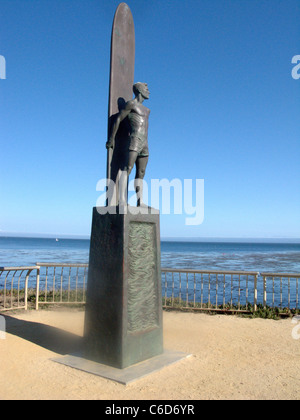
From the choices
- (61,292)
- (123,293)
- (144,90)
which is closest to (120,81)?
(144,90)

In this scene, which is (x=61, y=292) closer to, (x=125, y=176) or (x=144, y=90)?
(x=125, y=176)

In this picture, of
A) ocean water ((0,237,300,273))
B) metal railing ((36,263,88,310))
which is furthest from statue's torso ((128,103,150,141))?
ocean water ((0,237,300,273))

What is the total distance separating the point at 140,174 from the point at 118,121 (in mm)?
937

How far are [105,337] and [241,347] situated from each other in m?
2.58

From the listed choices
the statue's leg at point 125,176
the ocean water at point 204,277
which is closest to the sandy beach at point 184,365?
the ocean water at point 204,277

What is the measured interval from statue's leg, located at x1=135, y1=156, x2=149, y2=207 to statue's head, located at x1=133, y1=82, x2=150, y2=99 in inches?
39.8

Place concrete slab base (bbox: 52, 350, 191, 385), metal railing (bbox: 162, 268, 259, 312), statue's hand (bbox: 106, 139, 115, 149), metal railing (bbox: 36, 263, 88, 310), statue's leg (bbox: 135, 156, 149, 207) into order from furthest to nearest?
1. metal railing (bbox: 36, 263, 88, 310)
2. metal railing (bbox: 162, 268, 259, 312)
3. statue's leg (bbox: 135, 156, 149, 207)
4. statue's hand (bbox: 106, 139, 115, 149)
5. concrete slab base (bbox: 52, 350, 191, 385)

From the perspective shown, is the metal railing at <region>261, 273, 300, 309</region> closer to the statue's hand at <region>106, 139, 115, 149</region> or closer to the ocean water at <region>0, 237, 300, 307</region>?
the ocean water at <region>0, 237, 300, 307</region>

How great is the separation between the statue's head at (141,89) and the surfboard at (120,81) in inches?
10.8

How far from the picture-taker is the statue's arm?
5.46 metres

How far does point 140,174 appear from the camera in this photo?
5.87 metres
